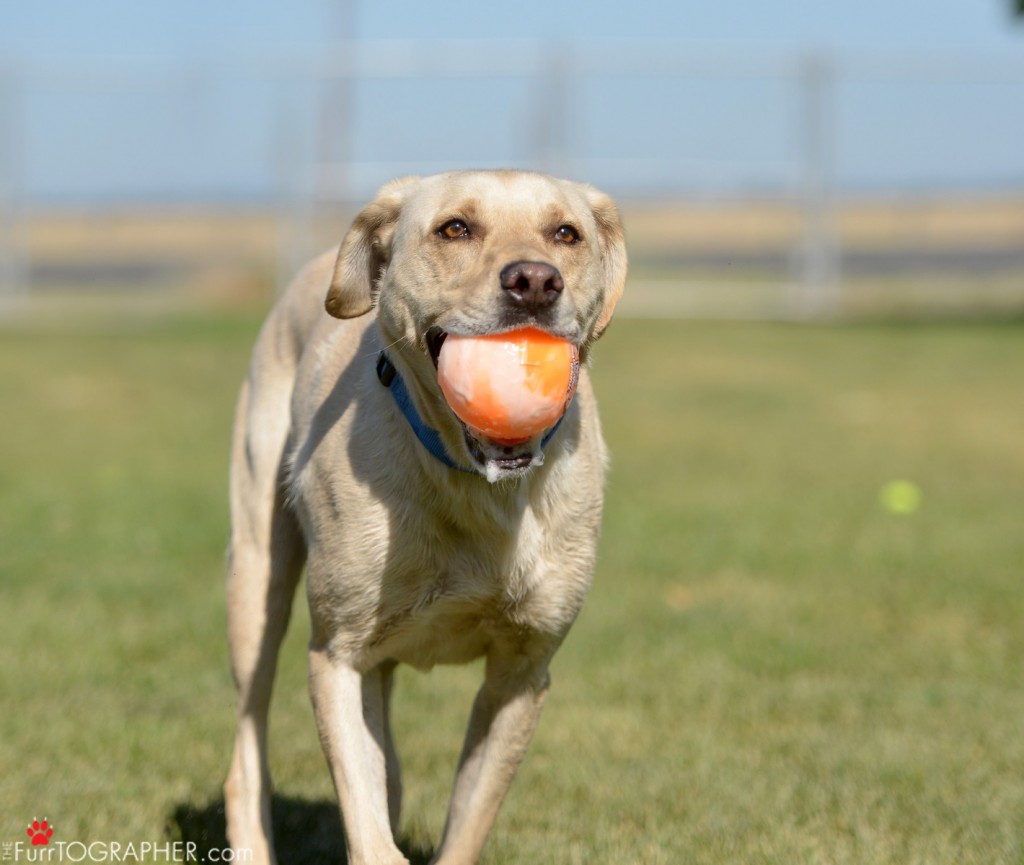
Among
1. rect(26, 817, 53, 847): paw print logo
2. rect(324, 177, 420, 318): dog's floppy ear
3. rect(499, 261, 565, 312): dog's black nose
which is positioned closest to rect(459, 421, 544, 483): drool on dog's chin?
rect(499, 261, 565, 312): dog's black nose

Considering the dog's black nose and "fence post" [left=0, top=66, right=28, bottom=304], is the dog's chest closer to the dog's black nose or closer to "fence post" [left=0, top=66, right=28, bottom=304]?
the dog's black nose

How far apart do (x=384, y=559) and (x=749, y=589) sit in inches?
151

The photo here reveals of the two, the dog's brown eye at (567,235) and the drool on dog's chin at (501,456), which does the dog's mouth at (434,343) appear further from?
the dog's brown eye at (567,235)

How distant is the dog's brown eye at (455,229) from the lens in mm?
3566

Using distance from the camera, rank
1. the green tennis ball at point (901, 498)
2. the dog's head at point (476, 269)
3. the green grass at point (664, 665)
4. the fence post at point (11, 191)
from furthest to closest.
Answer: the fence post at point (11, 191), the green tennis ball at point (901, 498), the green grass at point (664, 665), the dog's head at point (476, 269)

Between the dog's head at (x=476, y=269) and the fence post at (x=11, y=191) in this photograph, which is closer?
the dog's head at (x=476, y=269)

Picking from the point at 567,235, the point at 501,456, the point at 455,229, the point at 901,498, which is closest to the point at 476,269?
the point at 455,229

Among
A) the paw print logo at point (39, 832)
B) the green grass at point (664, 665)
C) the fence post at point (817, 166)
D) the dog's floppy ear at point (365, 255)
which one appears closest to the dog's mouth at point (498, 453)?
the dog's floppy ear at point (365, 255)

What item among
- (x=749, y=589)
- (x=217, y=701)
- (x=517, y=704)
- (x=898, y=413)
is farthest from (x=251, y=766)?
(x=898, y=413)

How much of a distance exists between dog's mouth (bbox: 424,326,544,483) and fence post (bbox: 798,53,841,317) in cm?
1770

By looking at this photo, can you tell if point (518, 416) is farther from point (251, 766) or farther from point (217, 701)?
point (217, 701)

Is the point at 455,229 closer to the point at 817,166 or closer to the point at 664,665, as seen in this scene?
the point at 664,665

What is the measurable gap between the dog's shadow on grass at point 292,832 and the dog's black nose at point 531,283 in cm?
170

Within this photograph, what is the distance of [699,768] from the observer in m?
4.71
